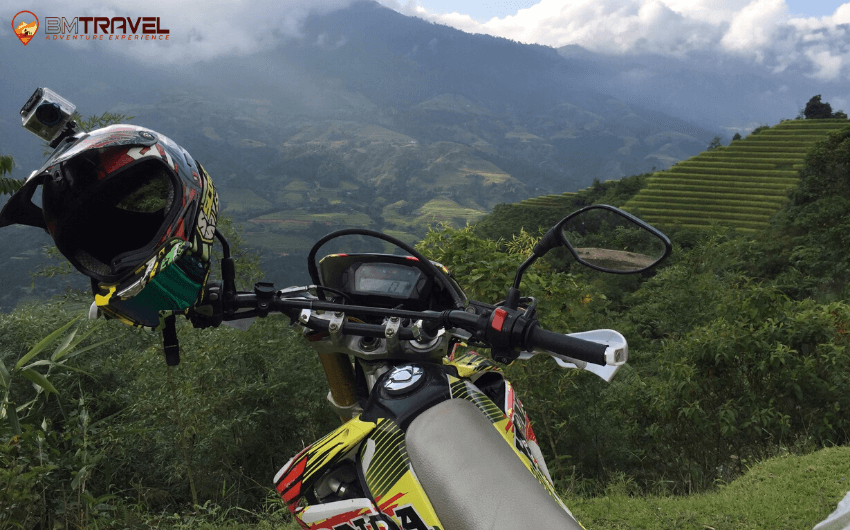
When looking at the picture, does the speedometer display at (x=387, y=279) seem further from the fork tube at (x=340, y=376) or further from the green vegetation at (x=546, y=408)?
the green vegetation at (x=546, y=408)

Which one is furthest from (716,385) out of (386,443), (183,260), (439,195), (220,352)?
(439,195)

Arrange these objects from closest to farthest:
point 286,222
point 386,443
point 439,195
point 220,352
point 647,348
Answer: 1. point 386,443
2. point 220,352
3. point 647,348
4. point 286,222
5. point 439,195

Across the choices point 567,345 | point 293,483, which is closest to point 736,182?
point 567,345

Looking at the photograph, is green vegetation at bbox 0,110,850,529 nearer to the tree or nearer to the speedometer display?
the speedometer display

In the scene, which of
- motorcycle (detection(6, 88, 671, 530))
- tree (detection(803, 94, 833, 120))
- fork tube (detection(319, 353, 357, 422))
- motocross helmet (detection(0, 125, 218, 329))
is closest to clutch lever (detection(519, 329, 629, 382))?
motorcycle (detection(6, 88, 671, 530))

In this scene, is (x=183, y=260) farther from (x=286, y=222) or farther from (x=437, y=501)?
(x=286, y=222)

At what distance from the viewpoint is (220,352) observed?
5043 mm

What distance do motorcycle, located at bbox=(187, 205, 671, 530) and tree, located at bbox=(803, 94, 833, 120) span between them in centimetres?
5501

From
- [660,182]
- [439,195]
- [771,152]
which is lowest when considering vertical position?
[439,195]

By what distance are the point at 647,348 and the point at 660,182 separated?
121 feet

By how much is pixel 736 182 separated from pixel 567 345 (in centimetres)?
4653

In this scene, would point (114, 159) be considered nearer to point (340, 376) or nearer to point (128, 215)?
point (128, 215)

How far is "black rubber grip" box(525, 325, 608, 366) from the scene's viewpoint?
124 cm

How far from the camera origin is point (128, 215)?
1509 mm
